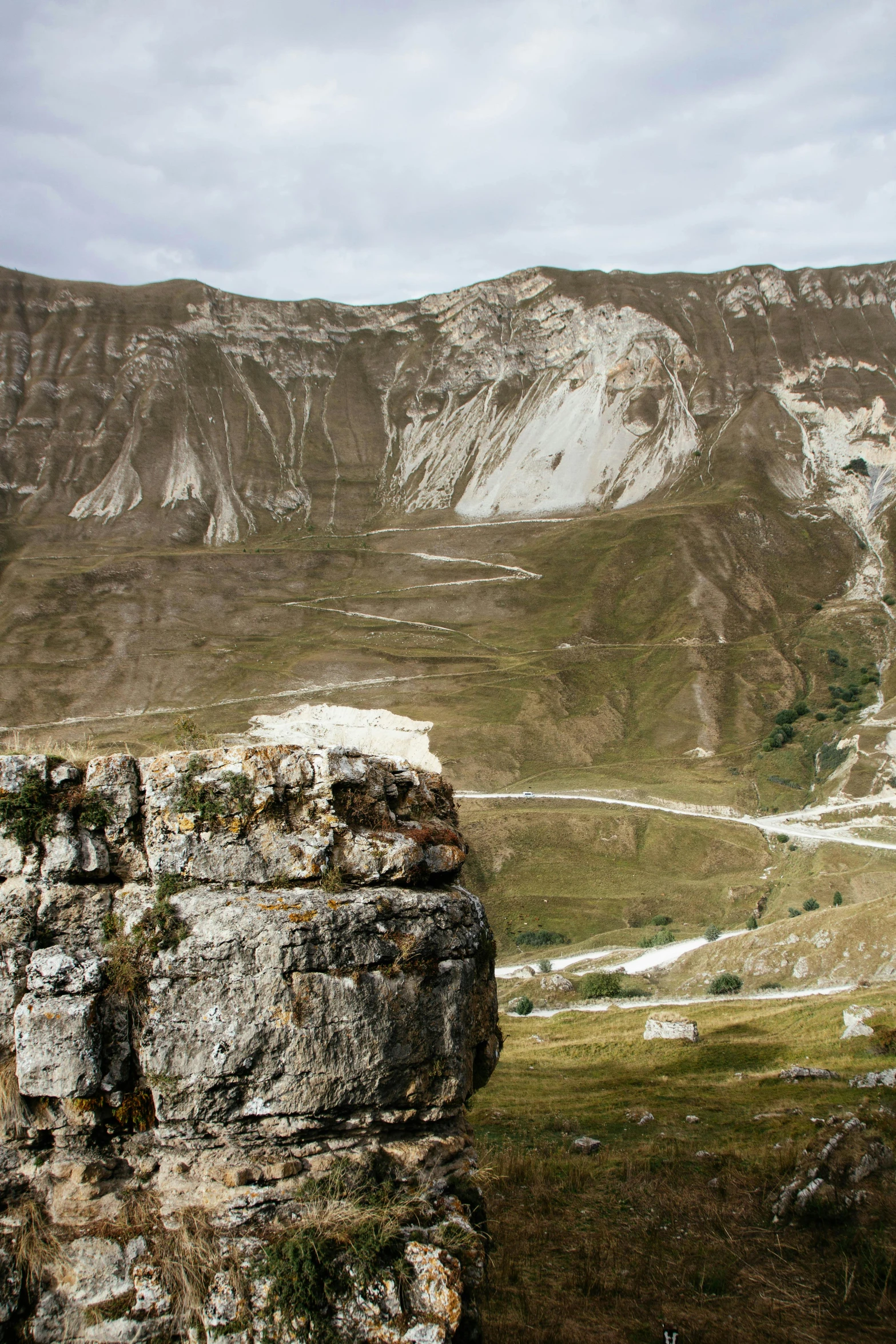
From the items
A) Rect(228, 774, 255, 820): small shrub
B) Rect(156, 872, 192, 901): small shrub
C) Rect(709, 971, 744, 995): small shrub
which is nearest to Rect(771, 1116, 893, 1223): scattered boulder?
Rect(228, 774, 255, 820): small shrub

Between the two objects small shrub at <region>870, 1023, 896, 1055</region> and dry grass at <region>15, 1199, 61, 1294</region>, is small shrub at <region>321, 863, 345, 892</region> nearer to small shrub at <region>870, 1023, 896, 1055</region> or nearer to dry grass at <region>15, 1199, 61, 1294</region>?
dry grass at <region>15, 1199, 61, 1294</region>

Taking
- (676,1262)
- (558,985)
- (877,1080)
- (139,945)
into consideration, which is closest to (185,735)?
(139,945)

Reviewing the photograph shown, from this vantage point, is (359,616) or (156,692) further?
(359,616)

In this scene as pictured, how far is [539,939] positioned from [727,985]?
26.6 meters

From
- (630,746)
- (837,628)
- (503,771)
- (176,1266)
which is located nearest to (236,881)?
(176,1266)

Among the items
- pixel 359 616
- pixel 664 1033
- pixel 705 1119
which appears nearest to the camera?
pixel 705 1119

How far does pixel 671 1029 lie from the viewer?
3017 cm

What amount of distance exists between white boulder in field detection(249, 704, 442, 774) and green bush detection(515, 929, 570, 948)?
30880mm

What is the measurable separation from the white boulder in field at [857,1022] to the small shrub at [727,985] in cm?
1734

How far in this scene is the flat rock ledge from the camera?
8.37 metres

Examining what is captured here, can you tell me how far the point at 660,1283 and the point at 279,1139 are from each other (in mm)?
6959

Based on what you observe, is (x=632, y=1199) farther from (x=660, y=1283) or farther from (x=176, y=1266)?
(x=176, y=1266)

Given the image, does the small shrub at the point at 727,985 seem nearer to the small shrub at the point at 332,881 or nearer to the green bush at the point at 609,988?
the green bush at the point at 609,988

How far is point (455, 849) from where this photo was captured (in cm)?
1153
